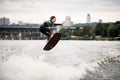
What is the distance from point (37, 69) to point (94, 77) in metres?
2.41

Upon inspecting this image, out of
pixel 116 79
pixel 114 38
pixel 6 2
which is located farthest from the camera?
pixel 114 38

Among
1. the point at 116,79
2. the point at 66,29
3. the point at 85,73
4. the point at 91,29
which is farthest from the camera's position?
the point at 91,29

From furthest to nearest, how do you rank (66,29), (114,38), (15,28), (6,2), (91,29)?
(91,29)
(114,38)
(66,29)
(15,28)
(6,2)

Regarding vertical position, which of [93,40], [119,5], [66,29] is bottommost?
[93,40]

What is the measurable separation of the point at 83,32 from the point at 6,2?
27.3 meters

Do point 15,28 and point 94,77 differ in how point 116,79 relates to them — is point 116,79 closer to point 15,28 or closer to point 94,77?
point 94,77

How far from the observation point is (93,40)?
49.6 meters

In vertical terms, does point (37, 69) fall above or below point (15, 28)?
below

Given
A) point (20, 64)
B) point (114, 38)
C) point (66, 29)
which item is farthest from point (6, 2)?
point (114, 38)

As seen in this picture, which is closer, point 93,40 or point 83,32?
point 83,32

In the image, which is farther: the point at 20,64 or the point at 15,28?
the point at 15,28

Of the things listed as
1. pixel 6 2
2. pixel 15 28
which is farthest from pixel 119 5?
pixel 6 2

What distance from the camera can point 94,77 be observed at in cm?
1111

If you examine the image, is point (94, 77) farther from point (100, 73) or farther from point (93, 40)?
point (93, 40)
